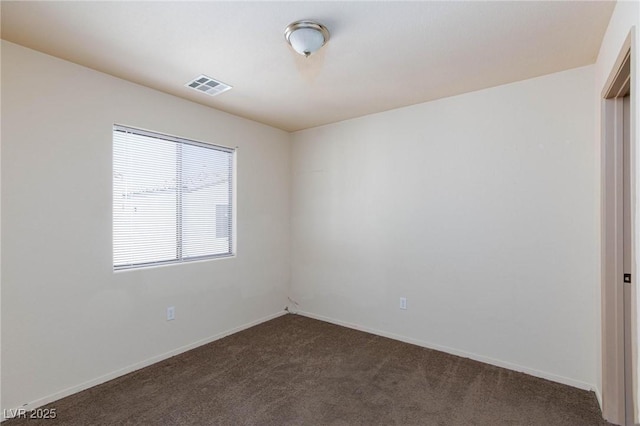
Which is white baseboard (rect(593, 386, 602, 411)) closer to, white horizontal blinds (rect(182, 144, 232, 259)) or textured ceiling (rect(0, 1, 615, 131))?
textured ceiling (rect(0, 1, 615, 131))

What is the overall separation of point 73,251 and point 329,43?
8.07ft

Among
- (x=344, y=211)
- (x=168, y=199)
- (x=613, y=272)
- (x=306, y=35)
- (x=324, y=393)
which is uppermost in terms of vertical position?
(x=306, y=35)

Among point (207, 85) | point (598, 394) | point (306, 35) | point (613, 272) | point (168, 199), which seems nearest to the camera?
point (306, 35)

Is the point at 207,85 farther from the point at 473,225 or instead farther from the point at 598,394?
the point at 598,394

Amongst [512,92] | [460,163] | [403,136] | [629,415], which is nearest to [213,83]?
[403,136]

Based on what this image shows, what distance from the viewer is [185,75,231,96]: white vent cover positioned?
2.80 m

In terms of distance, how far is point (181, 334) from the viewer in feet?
10.6

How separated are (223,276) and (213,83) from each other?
2.01 m

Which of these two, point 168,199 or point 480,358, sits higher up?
point 168,199

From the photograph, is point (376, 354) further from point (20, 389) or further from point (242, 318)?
point (20, 389)

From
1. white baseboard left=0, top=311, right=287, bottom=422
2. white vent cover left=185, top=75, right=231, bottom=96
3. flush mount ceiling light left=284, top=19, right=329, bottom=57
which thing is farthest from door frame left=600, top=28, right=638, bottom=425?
white baseboard left=0, top=311, right=287, bottom=422

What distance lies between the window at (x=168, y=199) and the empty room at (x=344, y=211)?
0.02 m

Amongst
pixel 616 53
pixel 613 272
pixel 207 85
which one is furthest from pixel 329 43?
pixel 613 272

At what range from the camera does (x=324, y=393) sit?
2.49m
